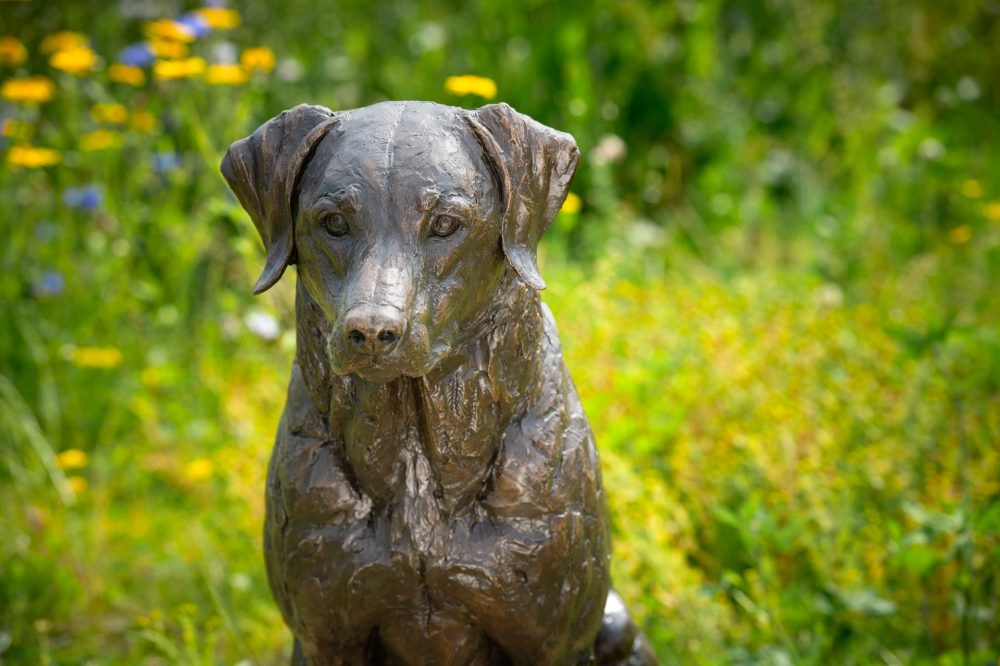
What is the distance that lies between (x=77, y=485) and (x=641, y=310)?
2217 mm

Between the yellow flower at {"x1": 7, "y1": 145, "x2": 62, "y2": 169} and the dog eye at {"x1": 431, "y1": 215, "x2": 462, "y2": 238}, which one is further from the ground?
the dog eye at {"x1": 431, "y1": 215, "x2": 462, "y2": 238}

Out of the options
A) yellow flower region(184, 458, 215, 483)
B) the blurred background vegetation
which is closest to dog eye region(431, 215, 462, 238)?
the blurred background vegetation

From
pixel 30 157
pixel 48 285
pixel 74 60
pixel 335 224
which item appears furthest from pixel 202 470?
pixel 335 224

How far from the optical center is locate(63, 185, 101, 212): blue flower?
4370 millimetres

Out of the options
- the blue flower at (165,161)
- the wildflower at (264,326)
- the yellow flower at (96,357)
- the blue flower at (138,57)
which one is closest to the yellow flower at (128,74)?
the blue flower at (138,57)

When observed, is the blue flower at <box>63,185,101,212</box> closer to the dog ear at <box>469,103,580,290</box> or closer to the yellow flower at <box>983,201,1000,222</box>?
the dog ear at <box>469,103,580,290</box>

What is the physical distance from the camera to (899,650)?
3.05 meters

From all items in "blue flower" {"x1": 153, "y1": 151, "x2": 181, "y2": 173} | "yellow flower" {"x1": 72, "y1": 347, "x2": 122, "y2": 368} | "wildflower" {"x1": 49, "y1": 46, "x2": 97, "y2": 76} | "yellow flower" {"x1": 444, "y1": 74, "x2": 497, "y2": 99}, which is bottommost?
"yellow flower" {"x1": 72, "y1": 347, "x2": 122, "y2": 368}

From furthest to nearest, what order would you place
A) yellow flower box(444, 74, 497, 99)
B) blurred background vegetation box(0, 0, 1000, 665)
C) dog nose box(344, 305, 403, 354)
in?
blurred background vegetation box(0, 0, 1000, 665) < yellow flower box(444, 74, 497, 99) < dog nose box(344, 305, 403, 354)

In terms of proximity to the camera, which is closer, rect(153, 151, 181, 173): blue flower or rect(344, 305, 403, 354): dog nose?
rect(344, 305, 403, 354): dog nose

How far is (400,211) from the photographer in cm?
174

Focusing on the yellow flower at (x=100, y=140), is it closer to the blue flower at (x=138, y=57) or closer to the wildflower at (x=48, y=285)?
the blue flower at (x=138, y=57)

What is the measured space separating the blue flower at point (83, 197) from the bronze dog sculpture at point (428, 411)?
8.70ft

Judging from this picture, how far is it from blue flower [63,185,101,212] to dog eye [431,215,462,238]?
9.89 ft
